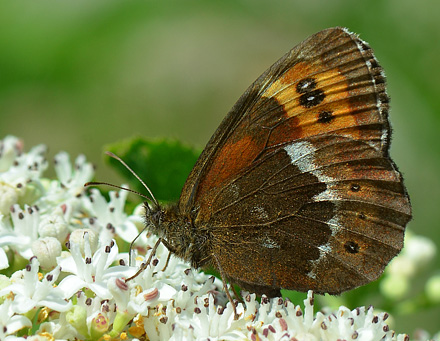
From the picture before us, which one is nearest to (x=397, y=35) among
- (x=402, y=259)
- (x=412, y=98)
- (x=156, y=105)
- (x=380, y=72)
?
(x=412, y=98)

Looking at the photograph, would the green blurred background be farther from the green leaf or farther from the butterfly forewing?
the butterfly forewing

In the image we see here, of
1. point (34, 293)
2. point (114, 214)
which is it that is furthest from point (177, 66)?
point (34, 293)

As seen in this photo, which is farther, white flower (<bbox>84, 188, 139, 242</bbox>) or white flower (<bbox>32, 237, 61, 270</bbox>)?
white flower (<bbox>84, 188, 139, 242</bbox>)

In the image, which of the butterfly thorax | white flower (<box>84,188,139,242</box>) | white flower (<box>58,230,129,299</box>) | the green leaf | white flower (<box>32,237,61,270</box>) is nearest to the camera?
white flower (<box>58,230,129,299</box>)

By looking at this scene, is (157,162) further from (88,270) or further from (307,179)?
(88,270)

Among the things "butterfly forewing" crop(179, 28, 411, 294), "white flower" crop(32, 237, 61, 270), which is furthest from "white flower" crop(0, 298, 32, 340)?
"butterfly forewing" crop(179, 28, 411, 294)

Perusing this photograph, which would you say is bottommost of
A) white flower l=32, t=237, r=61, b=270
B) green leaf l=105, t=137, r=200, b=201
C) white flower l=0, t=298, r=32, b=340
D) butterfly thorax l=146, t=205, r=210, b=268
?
white flower l=0, t=298, r=32, b=340

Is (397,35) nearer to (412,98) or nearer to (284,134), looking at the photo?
(412,98)

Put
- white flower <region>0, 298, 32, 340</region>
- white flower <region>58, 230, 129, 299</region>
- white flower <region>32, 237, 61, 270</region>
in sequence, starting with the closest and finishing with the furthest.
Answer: white flower <region>0, 298, 32, 340</region> < white flower <region>58, 230, 129, 299</region> < white flower <region>32, 237, 61, 270</region>
